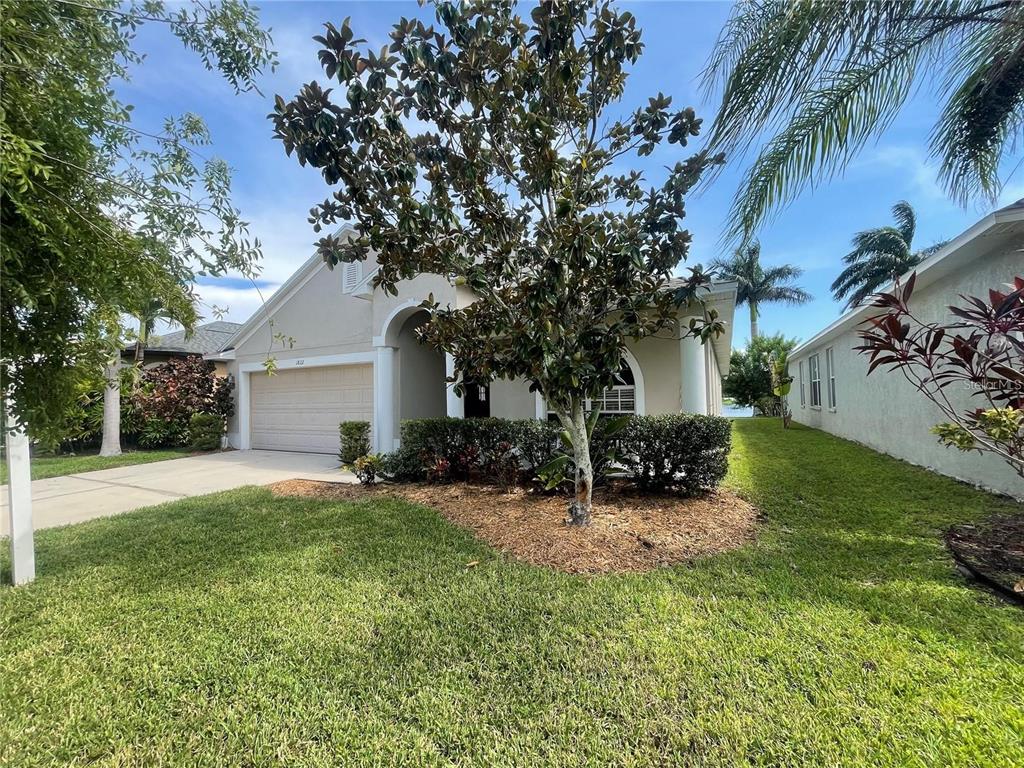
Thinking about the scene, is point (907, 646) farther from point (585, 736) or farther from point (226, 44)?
point (226, 44)

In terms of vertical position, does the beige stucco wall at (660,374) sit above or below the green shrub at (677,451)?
above

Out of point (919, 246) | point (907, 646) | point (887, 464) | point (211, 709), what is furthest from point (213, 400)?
point (919, 246)

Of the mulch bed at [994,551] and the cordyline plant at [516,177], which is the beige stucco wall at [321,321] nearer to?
the cordyline plant at [516,177]

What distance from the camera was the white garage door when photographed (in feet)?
41.6

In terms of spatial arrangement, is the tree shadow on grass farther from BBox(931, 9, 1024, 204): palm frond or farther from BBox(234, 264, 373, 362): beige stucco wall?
BBox(234, 264, 373, 362): beige stucco wall

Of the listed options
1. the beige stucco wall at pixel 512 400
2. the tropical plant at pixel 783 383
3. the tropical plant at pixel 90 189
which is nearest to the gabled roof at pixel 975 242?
the beige stucco wall at pixel 512 400

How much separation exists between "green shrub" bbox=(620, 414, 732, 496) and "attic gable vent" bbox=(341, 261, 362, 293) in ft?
29.9

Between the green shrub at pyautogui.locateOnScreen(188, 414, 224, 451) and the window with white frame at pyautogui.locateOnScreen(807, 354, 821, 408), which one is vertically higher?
the window with white frame at pyautogui.locateOnScreen(807, 354, 821, 408)

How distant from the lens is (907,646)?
9.85 ft

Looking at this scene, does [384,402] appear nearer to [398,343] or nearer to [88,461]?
[398,343]

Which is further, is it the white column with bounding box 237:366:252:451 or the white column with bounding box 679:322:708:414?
the white column with bounding box 237:366:252:451

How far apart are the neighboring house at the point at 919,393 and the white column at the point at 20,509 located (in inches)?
402

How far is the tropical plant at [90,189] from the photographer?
2352mm

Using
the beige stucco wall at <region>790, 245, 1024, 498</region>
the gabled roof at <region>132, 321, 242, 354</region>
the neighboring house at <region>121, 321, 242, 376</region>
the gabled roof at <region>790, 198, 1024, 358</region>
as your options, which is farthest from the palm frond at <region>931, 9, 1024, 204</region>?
the gabled roof at <region>132, 321, 242, 354</region>
